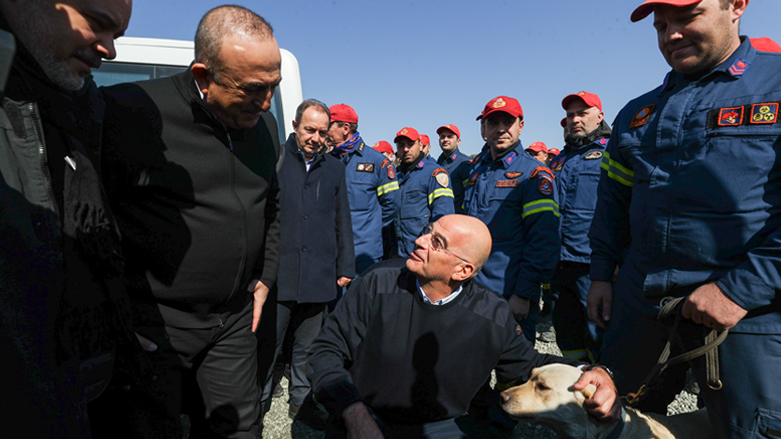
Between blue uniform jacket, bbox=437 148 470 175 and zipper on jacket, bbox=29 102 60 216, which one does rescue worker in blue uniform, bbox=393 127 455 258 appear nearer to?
blue uniform jacket, bbox=437 148 470 175

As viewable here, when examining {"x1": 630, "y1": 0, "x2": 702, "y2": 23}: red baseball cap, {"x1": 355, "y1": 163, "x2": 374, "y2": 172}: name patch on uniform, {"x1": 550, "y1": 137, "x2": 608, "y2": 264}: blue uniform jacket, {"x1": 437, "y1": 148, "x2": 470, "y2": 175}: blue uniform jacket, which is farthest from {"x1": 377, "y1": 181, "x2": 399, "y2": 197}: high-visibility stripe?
{"x1": 437, "y1": 148, "x2": 470, "y2": 175}: blue uniform jacket

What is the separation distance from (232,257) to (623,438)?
1.91 metres

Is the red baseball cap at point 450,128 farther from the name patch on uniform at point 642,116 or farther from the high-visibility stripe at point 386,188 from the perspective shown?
the name patch on uniform at point 642,116

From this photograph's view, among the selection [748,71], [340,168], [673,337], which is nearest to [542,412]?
[673,337]

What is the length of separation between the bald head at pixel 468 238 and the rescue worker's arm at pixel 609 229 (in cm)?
69

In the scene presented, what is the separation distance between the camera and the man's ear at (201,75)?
67.1 inches

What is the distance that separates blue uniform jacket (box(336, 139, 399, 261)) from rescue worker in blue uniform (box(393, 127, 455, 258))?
1.67 feet

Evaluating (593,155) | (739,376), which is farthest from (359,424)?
(593,155)

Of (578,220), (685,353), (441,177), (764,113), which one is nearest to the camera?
(764,113)

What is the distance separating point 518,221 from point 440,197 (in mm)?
1499

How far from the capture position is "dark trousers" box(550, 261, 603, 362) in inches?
149

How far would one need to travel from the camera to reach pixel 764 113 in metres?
1.49

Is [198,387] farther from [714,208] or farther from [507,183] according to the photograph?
[507,183]

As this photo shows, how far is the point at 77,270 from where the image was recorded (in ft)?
3.72
